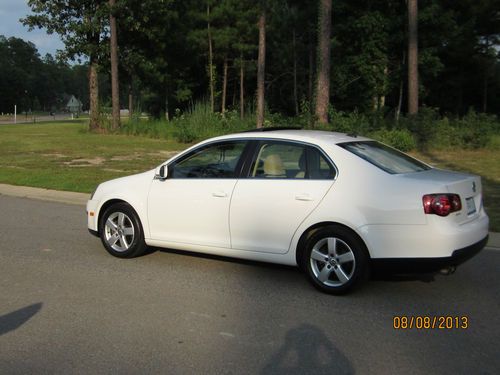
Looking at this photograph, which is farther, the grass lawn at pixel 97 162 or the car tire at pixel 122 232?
the grass lawn at pixel 97 162

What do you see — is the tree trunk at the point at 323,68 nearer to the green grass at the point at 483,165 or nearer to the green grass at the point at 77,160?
the green grass at the point at 483,165

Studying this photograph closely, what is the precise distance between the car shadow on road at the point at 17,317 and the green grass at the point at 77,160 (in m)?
7.56

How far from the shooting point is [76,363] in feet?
12.5

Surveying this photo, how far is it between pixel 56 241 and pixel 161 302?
10.3 feet

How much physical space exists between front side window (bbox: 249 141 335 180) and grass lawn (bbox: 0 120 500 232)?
4.05 m

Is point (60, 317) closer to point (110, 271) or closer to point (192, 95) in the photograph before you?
point (110, 271)

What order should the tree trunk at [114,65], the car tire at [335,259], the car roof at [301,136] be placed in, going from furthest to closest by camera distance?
the tree trunk at [114,65] < the car roof at [301,136] < the car tire at [335,259]

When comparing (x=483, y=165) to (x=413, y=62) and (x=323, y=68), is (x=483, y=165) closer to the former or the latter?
(x=323, y=68)

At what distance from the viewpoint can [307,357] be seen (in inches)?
155

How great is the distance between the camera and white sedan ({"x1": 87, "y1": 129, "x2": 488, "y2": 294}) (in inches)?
192

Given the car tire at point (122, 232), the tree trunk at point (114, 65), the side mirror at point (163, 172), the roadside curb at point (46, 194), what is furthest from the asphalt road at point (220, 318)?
the tree trunk at point (114, 65)

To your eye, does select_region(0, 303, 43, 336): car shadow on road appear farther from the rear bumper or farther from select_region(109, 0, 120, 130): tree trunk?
select_region(109, 0, 120, 130): tree trunk

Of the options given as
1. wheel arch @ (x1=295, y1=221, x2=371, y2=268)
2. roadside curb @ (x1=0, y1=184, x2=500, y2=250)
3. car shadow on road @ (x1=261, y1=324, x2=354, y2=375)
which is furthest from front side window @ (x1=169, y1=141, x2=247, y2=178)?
roadside curb @ (x1=0, y1=184, x2=500, y2=250)
